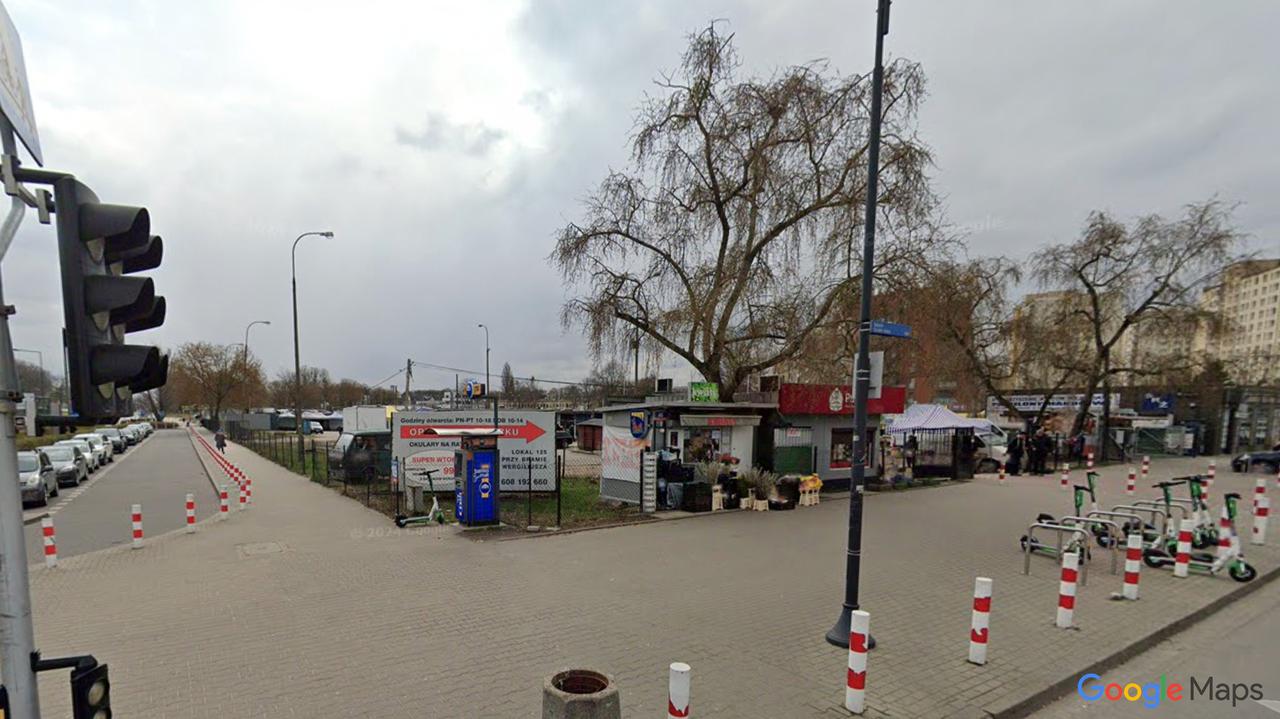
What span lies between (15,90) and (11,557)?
1.84m

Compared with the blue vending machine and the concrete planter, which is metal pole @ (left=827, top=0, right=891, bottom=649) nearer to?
the concrete planter

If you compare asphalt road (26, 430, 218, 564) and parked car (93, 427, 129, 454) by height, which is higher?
asphalt road (26, 430, 218, 564)

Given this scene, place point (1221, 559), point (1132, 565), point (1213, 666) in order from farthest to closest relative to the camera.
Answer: point (1221, 559) → point (1132, 565) → point (1213, 666)

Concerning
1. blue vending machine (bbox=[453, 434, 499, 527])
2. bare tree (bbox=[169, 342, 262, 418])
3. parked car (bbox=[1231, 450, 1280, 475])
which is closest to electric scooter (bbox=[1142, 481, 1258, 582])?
blue vending machine (bbox=[453, 434, 499, 527])

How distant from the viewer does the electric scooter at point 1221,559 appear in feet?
27.9

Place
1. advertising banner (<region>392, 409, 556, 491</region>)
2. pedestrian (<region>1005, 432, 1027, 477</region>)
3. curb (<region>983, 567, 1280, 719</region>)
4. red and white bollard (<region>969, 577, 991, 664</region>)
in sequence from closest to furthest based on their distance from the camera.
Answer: curb (<region>983, 567, 1280, 719</region>), red and white bollard (<region>969, 577, 991, 664</region>), advertising banner (<region>392, 409, 556, 491</region>), pedestrian (<region>1005, 432, 1027, 477</region>)

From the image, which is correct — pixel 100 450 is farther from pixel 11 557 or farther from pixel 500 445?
pixel 11 557

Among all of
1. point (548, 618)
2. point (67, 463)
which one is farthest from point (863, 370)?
point (67, 463)

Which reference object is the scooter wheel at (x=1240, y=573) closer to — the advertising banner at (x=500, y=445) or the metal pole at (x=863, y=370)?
the metal pole at (x=863, y=370)

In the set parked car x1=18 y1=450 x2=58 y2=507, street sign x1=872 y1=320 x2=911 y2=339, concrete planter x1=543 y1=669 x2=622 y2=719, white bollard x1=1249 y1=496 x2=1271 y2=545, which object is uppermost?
street sign x1=872 y1=320 x2=911 y2=339

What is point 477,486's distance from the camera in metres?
11.7

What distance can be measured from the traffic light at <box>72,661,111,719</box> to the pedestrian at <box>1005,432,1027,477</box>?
28.4m

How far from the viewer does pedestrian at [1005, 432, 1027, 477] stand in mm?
24781

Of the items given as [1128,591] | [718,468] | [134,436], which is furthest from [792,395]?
[134,436]
